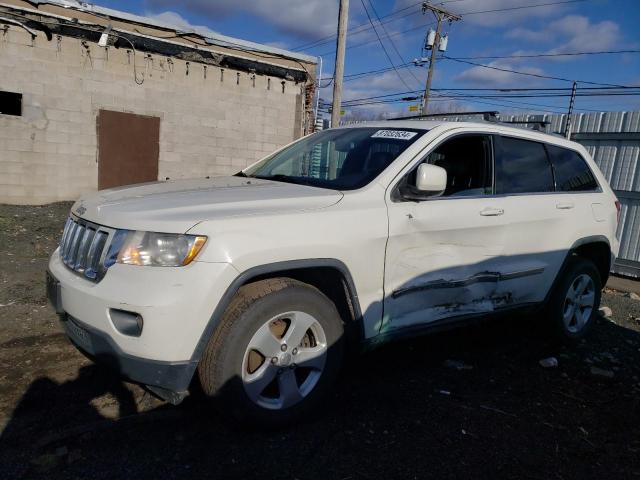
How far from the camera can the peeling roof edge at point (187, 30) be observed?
9.53m

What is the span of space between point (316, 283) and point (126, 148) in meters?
8.75

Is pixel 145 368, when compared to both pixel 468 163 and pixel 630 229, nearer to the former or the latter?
pixel 468 163

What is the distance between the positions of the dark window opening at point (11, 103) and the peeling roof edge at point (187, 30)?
5.70 ft

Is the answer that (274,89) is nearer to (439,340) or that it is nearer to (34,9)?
(34,9)

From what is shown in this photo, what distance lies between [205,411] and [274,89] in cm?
1007

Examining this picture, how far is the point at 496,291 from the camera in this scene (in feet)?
12.1

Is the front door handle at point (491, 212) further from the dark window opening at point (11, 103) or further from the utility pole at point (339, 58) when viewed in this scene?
the dark window opening at point (11, 103)

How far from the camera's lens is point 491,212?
355 cm

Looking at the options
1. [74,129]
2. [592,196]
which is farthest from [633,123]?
[74,129]

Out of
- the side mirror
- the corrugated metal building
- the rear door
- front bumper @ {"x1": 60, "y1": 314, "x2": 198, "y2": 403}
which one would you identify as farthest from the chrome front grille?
the corrugated metal building

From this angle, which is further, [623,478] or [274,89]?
[274,89]

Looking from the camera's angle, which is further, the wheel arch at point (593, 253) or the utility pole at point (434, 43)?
the utility pole at point (434, 43)

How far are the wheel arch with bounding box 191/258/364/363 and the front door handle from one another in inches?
48.6

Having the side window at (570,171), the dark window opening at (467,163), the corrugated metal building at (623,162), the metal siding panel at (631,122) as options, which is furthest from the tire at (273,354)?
the metal siding panel at (631,122)
